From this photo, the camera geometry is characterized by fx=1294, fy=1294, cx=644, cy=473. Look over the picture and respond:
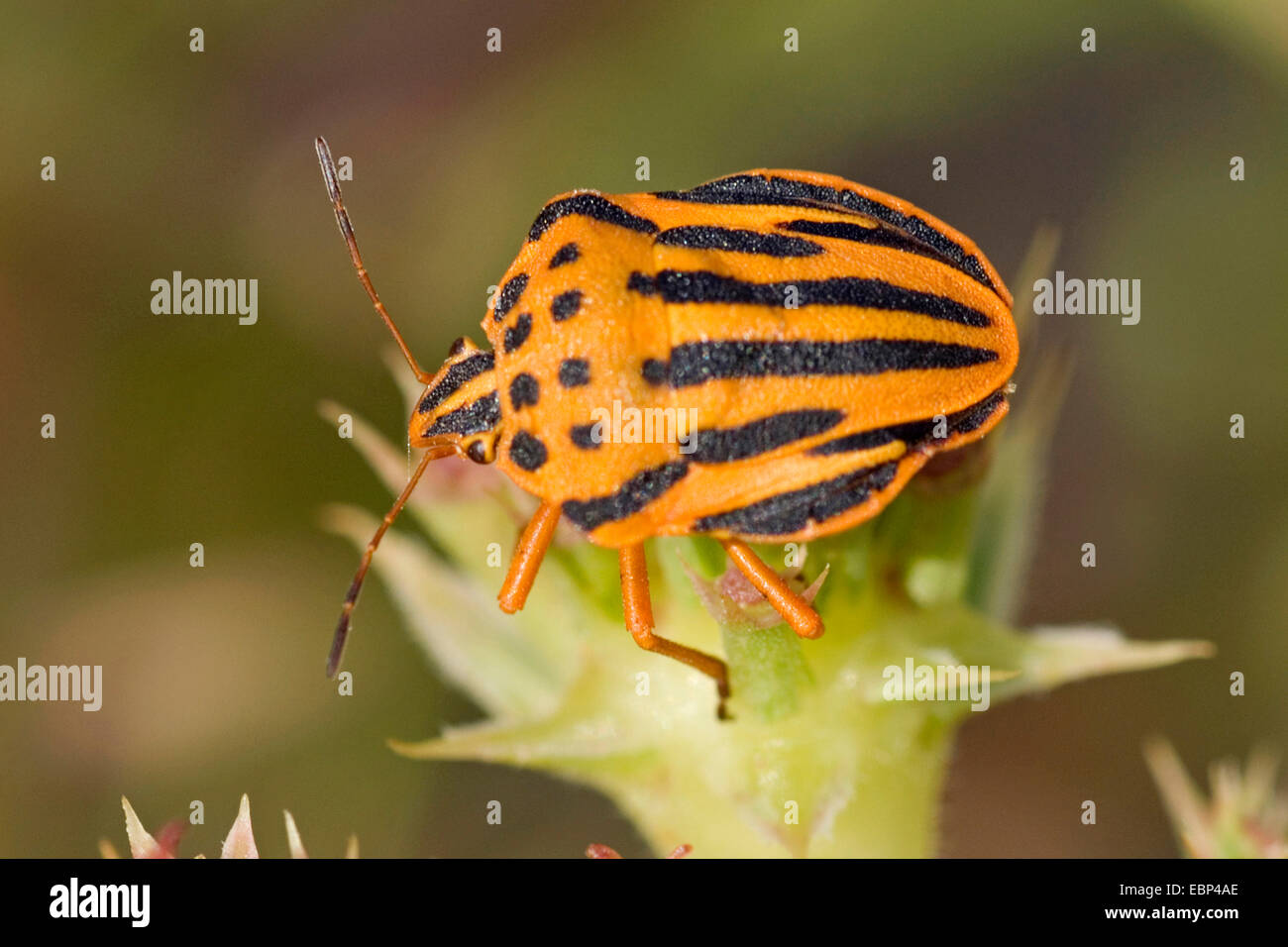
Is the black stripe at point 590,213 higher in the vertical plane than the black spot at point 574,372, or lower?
higher

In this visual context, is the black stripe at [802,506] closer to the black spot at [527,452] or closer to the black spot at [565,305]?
the black spot at [527,452]

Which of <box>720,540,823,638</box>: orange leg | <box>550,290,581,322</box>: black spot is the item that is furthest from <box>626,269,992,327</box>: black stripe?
<box>720,540,823,638</box>: orange leg

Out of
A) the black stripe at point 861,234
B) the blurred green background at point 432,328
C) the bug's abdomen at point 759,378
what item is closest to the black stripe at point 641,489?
the bug's abdomen at point 759,378

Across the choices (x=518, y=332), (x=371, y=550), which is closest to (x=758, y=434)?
(x=518, y=332)

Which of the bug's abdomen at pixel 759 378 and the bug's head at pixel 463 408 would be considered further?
the bug's head at pixel 463 408

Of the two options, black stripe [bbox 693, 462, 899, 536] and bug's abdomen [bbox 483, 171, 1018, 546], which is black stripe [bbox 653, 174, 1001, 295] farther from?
black stripe [bbox 693, 462, 899, 536]

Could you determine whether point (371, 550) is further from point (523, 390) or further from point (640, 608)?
point (640, 608)

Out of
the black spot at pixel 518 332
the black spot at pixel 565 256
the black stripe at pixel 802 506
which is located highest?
the black spot at pixel 565 256
